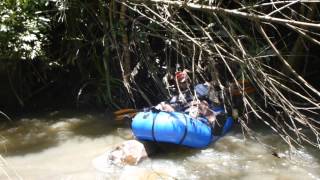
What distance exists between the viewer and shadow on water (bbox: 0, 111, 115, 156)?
596cm

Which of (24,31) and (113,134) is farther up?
(24,31)

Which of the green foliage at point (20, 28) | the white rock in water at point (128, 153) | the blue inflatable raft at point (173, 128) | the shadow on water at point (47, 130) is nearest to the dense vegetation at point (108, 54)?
the green foliage at point (20, 28)

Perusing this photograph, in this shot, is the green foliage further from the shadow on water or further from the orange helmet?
the orange helmet

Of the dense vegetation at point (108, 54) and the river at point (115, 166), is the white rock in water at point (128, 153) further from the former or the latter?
the dense vegetation at point (108, 54)

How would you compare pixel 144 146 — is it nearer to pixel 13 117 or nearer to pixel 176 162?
pixel 176 162

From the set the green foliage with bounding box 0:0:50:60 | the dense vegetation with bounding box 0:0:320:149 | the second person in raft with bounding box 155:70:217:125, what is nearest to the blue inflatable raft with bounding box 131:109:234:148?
the second person in raft with bounding box 155:70:217:125

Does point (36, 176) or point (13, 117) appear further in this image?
point (13, 117)

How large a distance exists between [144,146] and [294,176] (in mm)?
1697

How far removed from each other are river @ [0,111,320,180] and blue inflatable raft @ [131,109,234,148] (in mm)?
207

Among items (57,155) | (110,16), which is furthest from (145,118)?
(110,16)

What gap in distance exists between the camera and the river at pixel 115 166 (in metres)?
5.08

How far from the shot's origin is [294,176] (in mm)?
4996

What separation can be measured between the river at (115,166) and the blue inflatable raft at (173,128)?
21cm

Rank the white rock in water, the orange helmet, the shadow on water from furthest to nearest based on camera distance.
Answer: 1. the shadow on water
2. the orange helmet
3. the white rock in water
